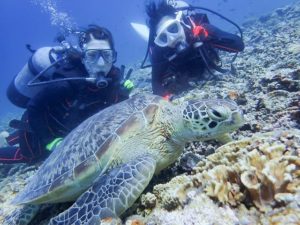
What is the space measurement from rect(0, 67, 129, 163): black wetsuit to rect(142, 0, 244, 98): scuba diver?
3.74ft

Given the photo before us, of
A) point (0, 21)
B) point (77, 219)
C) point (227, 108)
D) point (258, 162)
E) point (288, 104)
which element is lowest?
point (77, 219)

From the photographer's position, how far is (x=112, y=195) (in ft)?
7.79

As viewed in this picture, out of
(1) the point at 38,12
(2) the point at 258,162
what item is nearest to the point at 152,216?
(2) the point at 258,162

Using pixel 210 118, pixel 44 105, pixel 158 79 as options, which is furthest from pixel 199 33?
pixel 210 118

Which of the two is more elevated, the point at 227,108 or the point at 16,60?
the point at 16,60

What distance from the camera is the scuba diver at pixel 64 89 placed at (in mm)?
4977

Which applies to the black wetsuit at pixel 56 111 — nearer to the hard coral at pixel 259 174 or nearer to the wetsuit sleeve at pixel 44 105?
the wetsuit sleeve at pixel 44 105

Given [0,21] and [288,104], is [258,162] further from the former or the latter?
[0,21]

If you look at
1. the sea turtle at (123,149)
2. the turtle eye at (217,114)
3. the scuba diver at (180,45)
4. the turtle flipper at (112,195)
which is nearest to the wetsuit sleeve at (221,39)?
the scuba diver at (180,45)

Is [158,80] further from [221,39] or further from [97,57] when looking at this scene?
[97,57]

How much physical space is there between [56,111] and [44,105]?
1.03 ft

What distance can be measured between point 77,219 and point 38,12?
12786 centimetres

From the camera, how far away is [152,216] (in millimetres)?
2252

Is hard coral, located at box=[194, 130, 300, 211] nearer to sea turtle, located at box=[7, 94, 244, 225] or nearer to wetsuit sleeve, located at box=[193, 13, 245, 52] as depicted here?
sea turtle, located at box=[7, 94, 244, 225]
